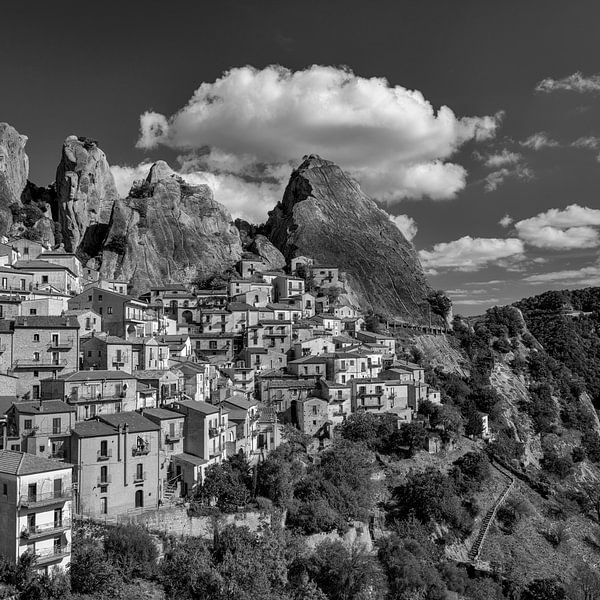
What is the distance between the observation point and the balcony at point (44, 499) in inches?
1068

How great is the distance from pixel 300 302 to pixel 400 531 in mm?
39915

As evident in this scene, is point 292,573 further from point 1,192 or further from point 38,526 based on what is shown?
point 1,192

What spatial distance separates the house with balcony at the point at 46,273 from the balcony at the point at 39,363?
44.8 ft

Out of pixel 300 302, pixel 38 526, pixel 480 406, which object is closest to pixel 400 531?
A: pixel 38 526

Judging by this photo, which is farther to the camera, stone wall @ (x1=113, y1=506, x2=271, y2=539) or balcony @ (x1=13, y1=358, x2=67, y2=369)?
balcony @ (x1=13, y1=358, x2=67, y2=369)

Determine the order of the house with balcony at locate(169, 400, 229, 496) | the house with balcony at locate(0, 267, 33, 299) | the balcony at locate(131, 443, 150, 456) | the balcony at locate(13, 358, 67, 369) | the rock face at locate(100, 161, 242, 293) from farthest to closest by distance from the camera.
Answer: the rock face at locate(100, 161, 242, 293), the house with balcony at locate(0, 267, 33, 299), the balcony at locate(13, 358, 67, 369), the house with balcony at locate(169, 400, 229, 496), the balcony at locate(131, 443, 150, 456)

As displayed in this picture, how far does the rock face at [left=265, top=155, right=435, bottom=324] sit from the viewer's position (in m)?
103

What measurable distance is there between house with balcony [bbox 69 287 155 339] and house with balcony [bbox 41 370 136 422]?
11322 millimetres

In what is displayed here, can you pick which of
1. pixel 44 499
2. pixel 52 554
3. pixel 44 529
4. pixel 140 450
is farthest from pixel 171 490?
pixel 44 499

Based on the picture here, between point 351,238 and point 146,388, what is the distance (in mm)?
74426

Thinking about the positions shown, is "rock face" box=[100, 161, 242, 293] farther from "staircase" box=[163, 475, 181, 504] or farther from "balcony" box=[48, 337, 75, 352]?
"staircase" box=[163, 475, 181, 504]

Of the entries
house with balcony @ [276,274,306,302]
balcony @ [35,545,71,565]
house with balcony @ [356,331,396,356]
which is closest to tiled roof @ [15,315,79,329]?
balcony @ [35,545,71,565]

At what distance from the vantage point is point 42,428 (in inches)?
1328

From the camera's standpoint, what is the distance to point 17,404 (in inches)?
1369
